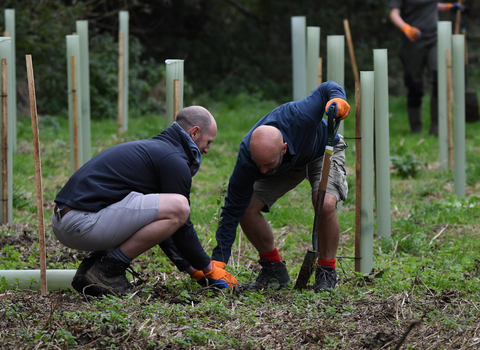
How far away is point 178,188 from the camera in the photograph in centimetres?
346

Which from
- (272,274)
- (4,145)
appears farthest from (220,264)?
(4,145)

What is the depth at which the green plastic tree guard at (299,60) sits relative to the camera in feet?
21.6

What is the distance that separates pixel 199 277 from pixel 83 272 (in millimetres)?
730

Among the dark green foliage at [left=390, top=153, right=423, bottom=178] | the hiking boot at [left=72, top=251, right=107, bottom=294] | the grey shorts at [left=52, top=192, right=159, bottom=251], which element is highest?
the grey shorts at [left=52, top=192, right=159, bottom=251]

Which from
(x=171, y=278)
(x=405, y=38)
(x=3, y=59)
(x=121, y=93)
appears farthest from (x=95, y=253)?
(x=405, y=38)

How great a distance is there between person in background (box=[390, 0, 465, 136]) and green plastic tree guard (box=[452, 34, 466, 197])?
2.41 m

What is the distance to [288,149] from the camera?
373cm

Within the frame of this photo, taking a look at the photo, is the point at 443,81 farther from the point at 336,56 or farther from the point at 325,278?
the point at 325,278

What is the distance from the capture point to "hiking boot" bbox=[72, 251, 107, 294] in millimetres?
3434

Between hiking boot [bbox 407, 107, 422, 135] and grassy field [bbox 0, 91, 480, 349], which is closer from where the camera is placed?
grassy field [bbox 0, 91, 480, 349]

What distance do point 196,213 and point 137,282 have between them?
1889mm

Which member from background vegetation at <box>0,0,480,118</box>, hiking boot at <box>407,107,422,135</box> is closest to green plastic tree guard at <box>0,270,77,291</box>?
hiking boot at <box>407,107,422,135</box>

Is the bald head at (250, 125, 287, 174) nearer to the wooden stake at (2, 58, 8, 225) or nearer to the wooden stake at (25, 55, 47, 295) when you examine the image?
the wooden stake at (25, 55, 47, 295)

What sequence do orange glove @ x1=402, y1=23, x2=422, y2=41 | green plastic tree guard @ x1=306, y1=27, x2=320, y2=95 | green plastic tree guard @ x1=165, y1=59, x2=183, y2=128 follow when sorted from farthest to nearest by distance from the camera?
orange glove @ x1=402, y1=23, x2=422, y2=41, green plastic tree guard @ x1=306, y1=27, x2=320, y2=95, green plastic tree guard @ x1=165, y1=59, x2=183, y2=128
